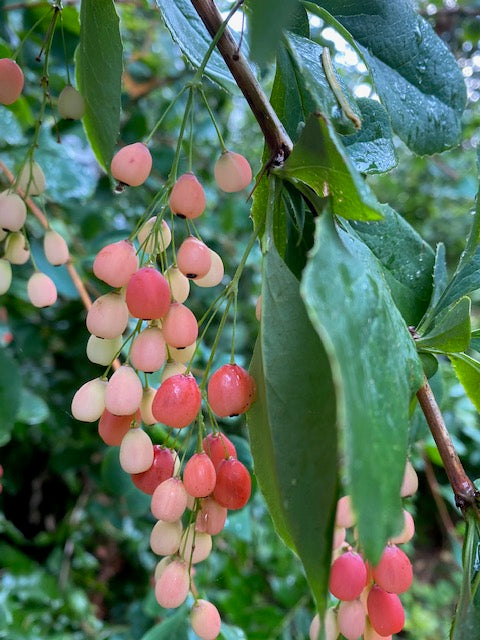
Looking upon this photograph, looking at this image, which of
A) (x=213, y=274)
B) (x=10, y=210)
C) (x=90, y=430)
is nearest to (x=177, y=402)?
(x=213, y=274)

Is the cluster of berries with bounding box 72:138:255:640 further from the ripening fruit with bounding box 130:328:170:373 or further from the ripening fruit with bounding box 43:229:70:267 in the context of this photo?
the ripening fruit with bounding box 43:229:70:267

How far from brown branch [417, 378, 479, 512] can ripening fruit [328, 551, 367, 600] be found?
7 cm

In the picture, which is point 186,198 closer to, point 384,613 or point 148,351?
point 148,351

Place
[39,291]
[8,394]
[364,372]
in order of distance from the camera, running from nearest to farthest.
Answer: [364,372] < [39,291] < [8,394]

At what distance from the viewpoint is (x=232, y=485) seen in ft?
1.16

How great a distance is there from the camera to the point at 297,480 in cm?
25

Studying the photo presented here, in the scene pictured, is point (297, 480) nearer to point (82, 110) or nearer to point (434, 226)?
point (82, 110)

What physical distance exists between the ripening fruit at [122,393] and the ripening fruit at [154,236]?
76 mm

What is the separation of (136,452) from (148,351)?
0.20ft

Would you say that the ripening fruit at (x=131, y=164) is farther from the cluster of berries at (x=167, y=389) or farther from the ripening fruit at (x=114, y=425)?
the ripening fruit at (x=114, y=425)

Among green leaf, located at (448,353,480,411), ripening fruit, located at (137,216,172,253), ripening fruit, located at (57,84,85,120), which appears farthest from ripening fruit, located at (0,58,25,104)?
Result: green leaf, located at (448,353,480,411)

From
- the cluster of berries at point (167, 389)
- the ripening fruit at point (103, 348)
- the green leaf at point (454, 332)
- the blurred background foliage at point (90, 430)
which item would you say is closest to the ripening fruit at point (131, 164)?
the cluster of berries at point (167, 389)

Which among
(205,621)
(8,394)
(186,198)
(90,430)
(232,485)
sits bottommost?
(90,430)

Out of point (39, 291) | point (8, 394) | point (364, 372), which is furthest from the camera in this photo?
point (8, 394)
